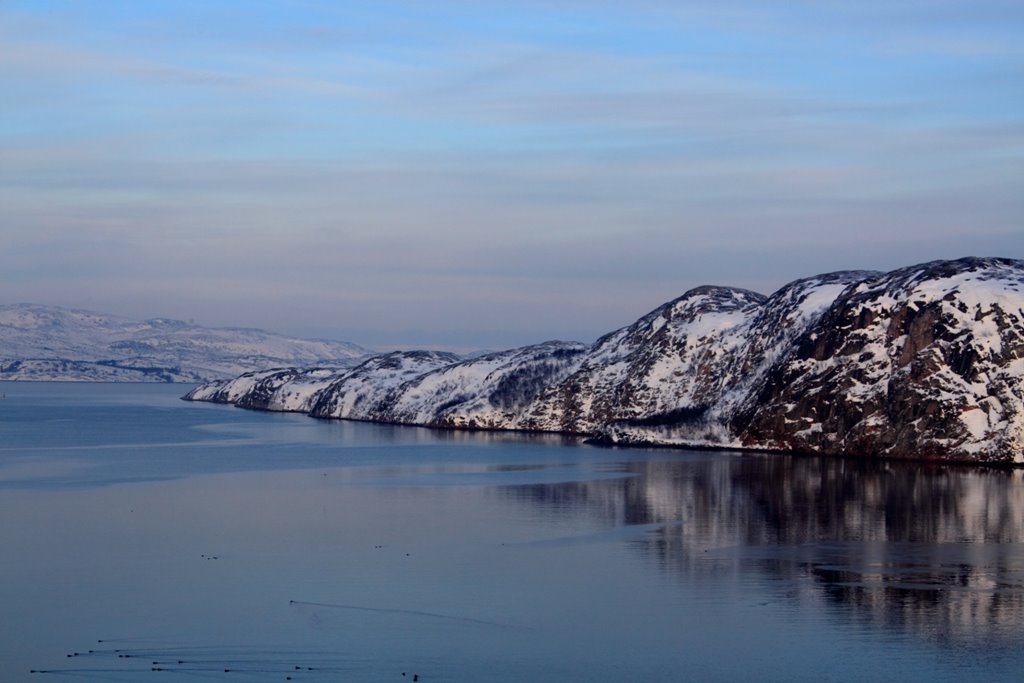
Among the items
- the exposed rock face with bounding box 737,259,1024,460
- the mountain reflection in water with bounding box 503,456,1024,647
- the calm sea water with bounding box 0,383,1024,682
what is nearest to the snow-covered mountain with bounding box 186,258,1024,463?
the exposed rock face with bounding box 737,259,1024,460

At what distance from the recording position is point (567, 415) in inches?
5197

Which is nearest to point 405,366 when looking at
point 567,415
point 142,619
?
point 567,415

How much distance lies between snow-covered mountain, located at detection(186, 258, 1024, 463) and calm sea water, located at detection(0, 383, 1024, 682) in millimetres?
9850

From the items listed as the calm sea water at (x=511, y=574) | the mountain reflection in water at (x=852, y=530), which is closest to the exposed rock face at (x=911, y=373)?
the mountain reflection in water at (x=852, y=530)

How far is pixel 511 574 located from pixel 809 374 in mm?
62840

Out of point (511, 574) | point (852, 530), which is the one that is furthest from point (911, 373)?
point (511, 574)

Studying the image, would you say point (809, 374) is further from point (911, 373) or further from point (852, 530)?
point (852, 530)

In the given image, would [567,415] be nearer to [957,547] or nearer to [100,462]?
[100,462]

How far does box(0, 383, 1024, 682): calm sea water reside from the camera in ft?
109

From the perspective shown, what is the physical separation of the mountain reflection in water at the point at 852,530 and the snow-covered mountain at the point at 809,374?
274 inches

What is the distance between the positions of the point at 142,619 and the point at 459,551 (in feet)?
48.3

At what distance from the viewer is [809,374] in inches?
4090

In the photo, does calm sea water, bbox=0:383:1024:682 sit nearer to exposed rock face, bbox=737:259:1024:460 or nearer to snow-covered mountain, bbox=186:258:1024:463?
exposed rock face, bbox=737:259:1024:460

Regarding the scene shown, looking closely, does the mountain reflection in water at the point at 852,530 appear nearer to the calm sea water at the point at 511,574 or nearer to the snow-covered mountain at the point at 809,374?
the calm sea water at the point at 511,574
